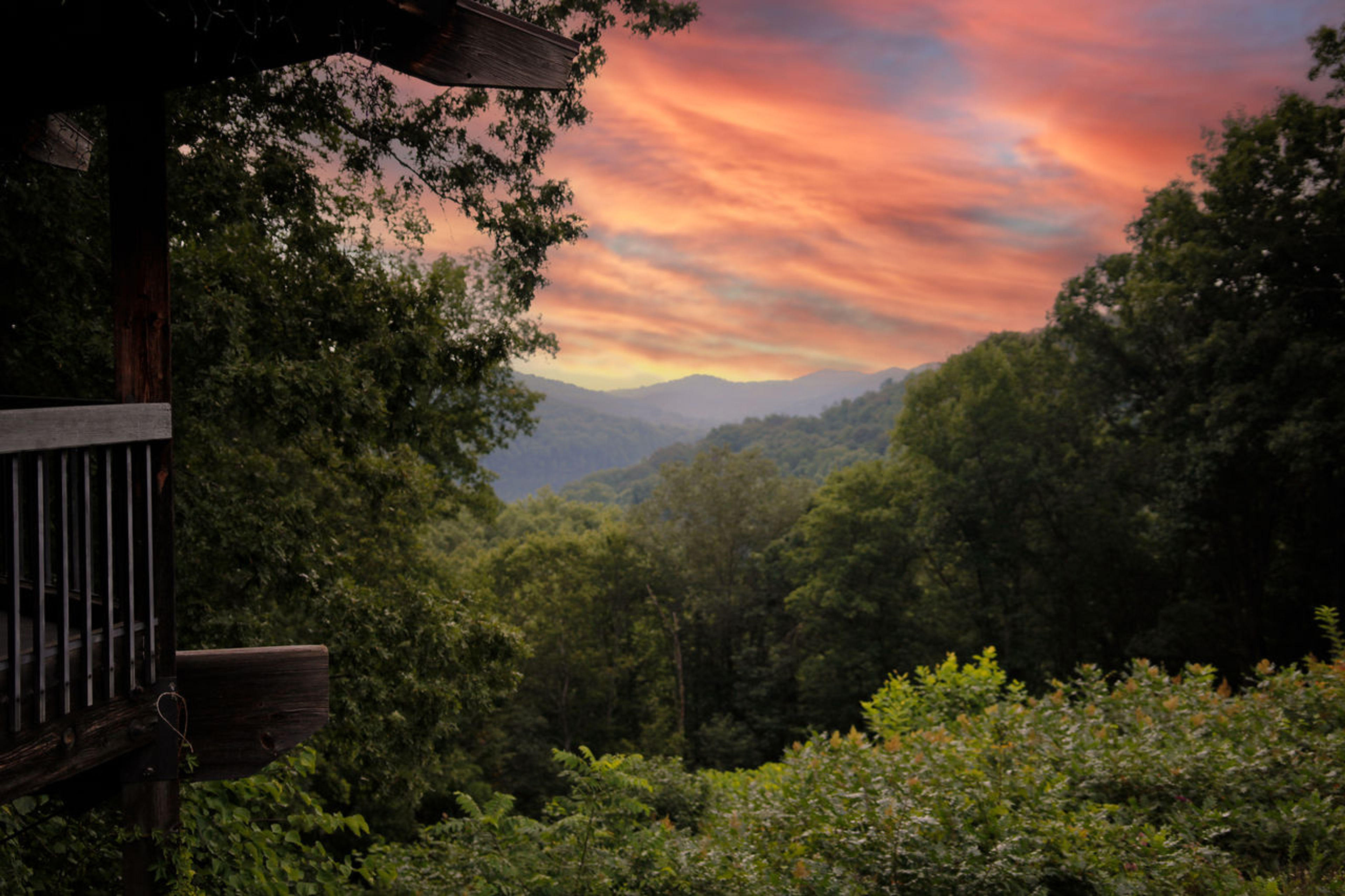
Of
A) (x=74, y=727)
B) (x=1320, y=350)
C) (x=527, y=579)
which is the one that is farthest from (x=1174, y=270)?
(x=527, y=579)

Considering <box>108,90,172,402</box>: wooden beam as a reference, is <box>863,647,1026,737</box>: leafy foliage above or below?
below

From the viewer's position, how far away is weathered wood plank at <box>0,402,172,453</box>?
1.83 m

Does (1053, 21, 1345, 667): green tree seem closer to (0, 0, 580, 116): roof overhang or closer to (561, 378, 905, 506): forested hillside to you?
(0, 0, 580, 116): roof overhang

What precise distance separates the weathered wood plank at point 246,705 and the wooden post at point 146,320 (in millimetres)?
174

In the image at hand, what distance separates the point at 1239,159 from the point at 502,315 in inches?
625

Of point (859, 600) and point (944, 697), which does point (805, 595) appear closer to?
point (859, 600)

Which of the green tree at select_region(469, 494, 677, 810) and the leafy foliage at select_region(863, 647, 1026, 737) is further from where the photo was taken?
the green tree at select_region(469, 494, 677, 810)

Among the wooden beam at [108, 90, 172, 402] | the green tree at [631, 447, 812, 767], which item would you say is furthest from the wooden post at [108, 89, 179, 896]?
the green tree at [631, 447, 812, 767]

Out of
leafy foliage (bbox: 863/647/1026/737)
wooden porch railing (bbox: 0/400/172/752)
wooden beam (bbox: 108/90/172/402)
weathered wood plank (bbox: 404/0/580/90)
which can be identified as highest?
weathered wood plank (bbox: 404/0/580/90)

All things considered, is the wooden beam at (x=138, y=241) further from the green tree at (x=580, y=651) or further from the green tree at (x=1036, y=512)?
the green tree at (x=1036, y=512)

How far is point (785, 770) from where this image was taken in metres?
7.46

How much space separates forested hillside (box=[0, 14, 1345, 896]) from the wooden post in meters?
0.16

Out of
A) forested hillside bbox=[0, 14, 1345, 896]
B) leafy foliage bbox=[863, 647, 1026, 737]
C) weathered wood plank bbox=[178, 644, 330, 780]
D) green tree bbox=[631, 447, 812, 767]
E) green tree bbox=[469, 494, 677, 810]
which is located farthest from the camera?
green tree bbox=[631, 447, 812, 767]

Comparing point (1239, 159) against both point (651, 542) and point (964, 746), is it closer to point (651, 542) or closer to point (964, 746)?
point (964, 746)
